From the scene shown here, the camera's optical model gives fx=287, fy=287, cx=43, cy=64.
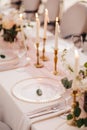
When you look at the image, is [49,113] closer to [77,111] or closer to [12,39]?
[77,111]

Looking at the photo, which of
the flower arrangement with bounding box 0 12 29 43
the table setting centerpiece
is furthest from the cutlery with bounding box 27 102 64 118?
the flower arrangement with bounding box 0 12 29 43

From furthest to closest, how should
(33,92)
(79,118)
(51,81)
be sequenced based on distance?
(51,81), (33,92), (79,118)

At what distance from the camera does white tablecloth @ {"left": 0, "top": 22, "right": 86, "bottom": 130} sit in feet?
4.43

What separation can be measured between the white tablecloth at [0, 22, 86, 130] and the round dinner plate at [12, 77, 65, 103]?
36 millimetres

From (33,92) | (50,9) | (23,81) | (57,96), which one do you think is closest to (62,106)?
(57,96)

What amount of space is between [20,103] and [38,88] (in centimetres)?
20

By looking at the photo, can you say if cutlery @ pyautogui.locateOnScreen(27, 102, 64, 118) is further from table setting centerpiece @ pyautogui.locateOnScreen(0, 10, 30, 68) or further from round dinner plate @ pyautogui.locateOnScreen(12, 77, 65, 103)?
table setting centerpiece @ pyautogui.locateOnScreen(0, 10, 30, 68)

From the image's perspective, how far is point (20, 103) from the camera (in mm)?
1499

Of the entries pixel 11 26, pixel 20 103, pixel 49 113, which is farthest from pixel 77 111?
pixel 11 26

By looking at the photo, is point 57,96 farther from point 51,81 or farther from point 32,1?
point 32,1

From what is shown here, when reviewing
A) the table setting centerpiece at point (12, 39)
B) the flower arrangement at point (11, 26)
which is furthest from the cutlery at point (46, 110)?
the flower arrangement at point (11, 26)

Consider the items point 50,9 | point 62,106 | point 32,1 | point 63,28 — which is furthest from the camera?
point 32,1

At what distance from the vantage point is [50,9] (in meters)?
3.65

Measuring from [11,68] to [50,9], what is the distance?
1895mm
